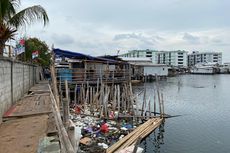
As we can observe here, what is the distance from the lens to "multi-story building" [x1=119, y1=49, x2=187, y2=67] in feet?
500

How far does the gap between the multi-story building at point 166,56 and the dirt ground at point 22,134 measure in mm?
140410

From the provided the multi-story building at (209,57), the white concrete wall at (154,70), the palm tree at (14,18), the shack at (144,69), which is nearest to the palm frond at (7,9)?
the palm tree at (14,18)

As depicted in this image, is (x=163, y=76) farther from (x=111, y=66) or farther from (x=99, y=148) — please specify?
(x=99, y=148)

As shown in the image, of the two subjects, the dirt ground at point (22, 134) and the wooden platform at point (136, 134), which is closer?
the dirt ground at point (22, 134)

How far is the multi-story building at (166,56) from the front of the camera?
5999 inches

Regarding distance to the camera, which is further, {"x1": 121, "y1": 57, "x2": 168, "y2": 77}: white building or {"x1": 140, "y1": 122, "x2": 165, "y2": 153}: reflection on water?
{"x1": 121, "y1": 57, "x2": 168, "y2": 77}: white building

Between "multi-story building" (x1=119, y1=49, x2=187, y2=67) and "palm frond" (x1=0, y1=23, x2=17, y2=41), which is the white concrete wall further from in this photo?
"multi-story building" (x1=119, y1=49, x2=187, y2=67)

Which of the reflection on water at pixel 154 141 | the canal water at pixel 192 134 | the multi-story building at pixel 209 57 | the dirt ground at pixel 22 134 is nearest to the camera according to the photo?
the dirt ground at pixel 22 134

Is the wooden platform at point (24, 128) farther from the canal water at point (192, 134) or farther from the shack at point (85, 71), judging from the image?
the shack at point (85, 71)

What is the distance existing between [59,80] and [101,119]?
22.0 feet

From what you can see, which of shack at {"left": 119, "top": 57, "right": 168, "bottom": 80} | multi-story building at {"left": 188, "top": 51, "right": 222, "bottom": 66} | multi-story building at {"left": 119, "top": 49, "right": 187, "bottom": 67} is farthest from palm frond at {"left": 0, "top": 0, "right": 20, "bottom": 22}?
multi-story building at {"left": 188, "top": 51, "right": 222, "bottom": 66}

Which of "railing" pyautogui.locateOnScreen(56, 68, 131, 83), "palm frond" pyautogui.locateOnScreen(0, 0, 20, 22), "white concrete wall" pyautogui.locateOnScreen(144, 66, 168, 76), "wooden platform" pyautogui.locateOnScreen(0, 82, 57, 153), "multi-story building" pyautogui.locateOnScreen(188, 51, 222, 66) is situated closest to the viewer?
"wooden platform" pyautogui.locateOnScreen(0, 82, 57, 153)

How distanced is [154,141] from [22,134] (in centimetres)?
1264

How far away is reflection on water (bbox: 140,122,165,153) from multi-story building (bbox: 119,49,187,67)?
130 meters
